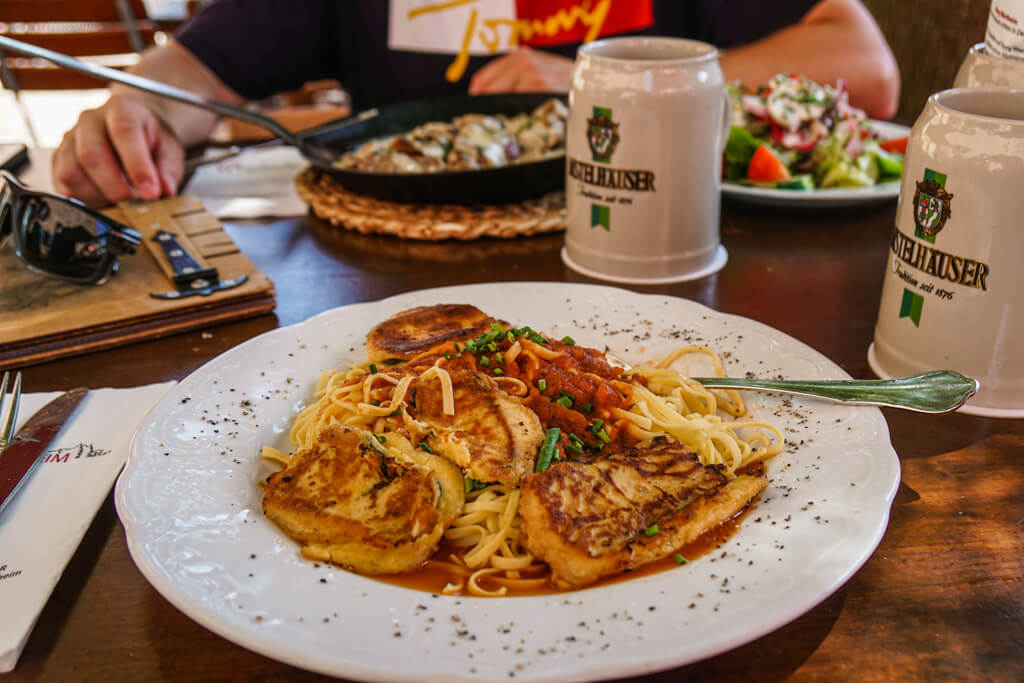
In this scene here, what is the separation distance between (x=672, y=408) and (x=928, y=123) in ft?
2.50

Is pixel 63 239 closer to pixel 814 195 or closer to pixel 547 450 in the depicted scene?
pixel 547 450

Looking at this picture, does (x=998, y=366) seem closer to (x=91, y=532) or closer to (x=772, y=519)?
(x=772, y=519)

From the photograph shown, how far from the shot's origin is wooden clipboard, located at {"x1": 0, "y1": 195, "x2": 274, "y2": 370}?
6.70 feet

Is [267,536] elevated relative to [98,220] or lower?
lower

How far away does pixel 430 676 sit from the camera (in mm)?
973

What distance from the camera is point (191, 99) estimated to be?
9.89 feet

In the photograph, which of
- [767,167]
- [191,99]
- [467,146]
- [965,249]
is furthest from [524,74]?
[965,249]

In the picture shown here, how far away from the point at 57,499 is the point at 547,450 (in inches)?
35.5

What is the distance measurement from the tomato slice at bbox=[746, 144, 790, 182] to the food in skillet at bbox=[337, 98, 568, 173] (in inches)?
28.0

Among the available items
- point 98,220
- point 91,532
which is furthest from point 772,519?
point 98,220

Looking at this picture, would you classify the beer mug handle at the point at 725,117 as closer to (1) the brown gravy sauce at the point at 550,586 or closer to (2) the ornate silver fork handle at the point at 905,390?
(2) the ornate silver fork handle at the point at 905,390

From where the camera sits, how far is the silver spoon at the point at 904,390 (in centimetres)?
157

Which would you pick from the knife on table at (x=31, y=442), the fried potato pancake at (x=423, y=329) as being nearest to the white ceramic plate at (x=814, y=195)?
the fried potato pancake at (x=423, y=329)

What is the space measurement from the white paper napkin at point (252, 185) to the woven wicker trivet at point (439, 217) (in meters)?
0.17
